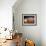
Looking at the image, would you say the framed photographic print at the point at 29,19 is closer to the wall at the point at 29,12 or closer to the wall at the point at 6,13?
the wall at the point at 29,12

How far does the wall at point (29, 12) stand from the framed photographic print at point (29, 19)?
0.15 metres

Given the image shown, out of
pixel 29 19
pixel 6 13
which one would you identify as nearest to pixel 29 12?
pixel 29 19

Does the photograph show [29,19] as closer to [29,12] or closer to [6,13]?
[29,12]

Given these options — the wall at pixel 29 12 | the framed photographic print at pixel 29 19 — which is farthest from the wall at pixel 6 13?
the framed photographic print at pixel 29 19

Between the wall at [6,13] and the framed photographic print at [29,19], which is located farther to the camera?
the framed photographic print at [29,19]

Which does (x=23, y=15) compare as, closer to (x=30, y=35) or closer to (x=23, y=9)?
(x=23, y=9)

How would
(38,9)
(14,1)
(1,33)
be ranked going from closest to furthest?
(1,33) < (14,1) < (38,9)

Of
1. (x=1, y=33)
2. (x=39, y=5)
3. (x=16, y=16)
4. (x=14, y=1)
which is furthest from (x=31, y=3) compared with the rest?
(x=1, y=33)

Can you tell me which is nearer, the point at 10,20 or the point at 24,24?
the point at 10,20

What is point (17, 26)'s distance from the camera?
588 cm

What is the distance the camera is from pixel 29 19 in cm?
584

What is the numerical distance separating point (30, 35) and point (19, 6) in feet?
5.06

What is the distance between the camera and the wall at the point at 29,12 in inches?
229

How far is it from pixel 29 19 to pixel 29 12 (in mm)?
344
